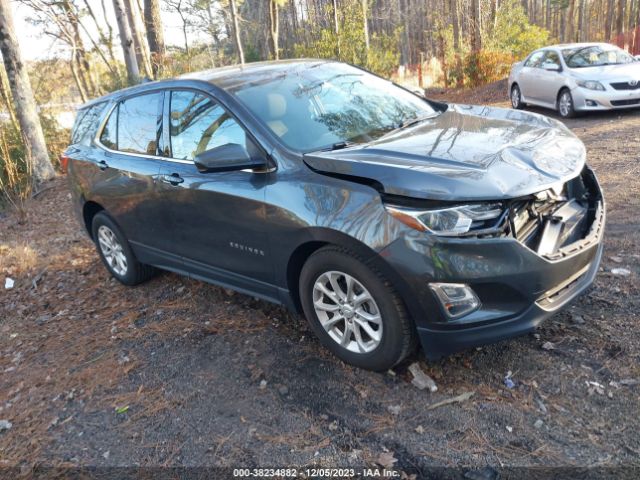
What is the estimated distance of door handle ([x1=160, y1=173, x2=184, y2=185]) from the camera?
12.9 ft

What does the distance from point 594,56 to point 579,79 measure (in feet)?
3.24

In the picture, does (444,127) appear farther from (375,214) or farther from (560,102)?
(560,102)

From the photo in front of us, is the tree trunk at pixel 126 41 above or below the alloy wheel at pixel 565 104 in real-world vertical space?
above

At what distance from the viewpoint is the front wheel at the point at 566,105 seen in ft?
35.0

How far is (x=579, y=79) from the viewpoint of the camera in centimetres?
1038

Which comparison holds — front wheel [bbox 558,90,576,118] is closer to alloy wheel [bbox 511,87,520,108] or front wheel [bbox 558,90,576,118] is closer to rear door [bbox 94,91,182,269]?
alloy wheel [bbox 511,87,520,108]

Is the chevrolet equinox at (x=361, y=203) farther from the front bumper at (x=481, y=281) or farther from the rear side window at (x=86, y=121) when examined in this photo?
the rear side window at (x=86, y=121)

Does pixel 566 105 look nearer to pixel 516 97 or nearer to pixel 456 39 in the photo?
pixel 516 97

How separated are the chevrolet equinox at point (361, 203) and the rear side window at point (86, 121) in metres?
0.72

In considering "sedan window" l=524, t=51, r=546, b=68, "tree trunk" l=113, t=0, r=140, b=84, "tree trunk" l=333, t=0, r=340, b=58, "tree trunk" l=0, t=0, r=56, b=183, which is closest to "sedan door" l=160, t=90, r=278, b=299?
"tree trunk" l=0, t=0, r=56, b=183

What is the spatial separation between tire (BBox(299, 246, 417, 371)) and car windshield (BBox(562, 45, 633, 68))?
9.98 meters

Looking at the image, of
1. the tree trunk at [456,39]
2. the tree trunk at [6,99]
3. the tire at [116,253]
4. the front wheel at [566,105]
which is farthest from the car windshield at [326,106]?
the tree trunk at [456,39]

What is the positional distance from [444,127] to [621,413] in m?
2.00

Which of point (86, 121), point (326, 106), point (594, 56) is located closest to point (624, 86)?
point (594, 56)
